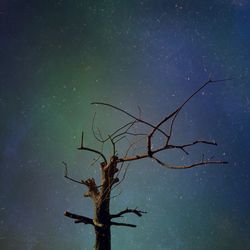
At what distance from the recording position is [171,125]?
3912 mm

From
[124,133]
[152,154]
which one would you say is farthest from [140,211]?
[124,133]

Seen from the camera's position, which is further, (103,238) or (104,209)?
(104,209)

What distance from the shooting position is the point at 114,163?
21.9 feet

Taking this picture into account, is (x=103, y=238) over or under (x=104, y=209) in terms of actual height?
under

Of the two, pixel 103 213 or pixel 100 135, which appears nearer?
pixel 100 135

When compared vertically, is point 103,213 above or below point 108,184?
below

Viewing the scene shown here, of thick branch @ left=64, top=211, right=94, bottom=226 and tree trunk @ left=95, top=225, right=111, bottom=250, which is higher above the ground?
thick branch @ left=64, top=211, right=94, bottom=226

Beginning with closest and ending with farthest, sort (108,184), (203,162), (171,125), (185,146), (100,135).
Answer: (171,125), (203,162), (185,146), (100,135), (108,184)

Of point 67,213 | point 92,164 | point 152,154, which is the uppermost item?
point 92,164

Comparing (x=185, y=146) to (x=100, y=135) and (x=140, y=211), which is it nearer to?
Answer: (x=100, y=135)

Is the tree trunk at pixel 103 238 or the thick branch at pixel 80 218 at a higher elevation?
the thick branch at pixel 80 218

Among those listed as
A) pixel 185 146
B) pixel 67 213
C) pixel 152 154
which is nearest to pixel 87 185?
pixel 67 213

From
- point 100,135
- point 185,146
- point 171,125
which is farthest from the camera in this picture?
point 100,135

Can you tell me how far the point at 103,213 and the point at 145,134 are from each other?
6.47 feet
